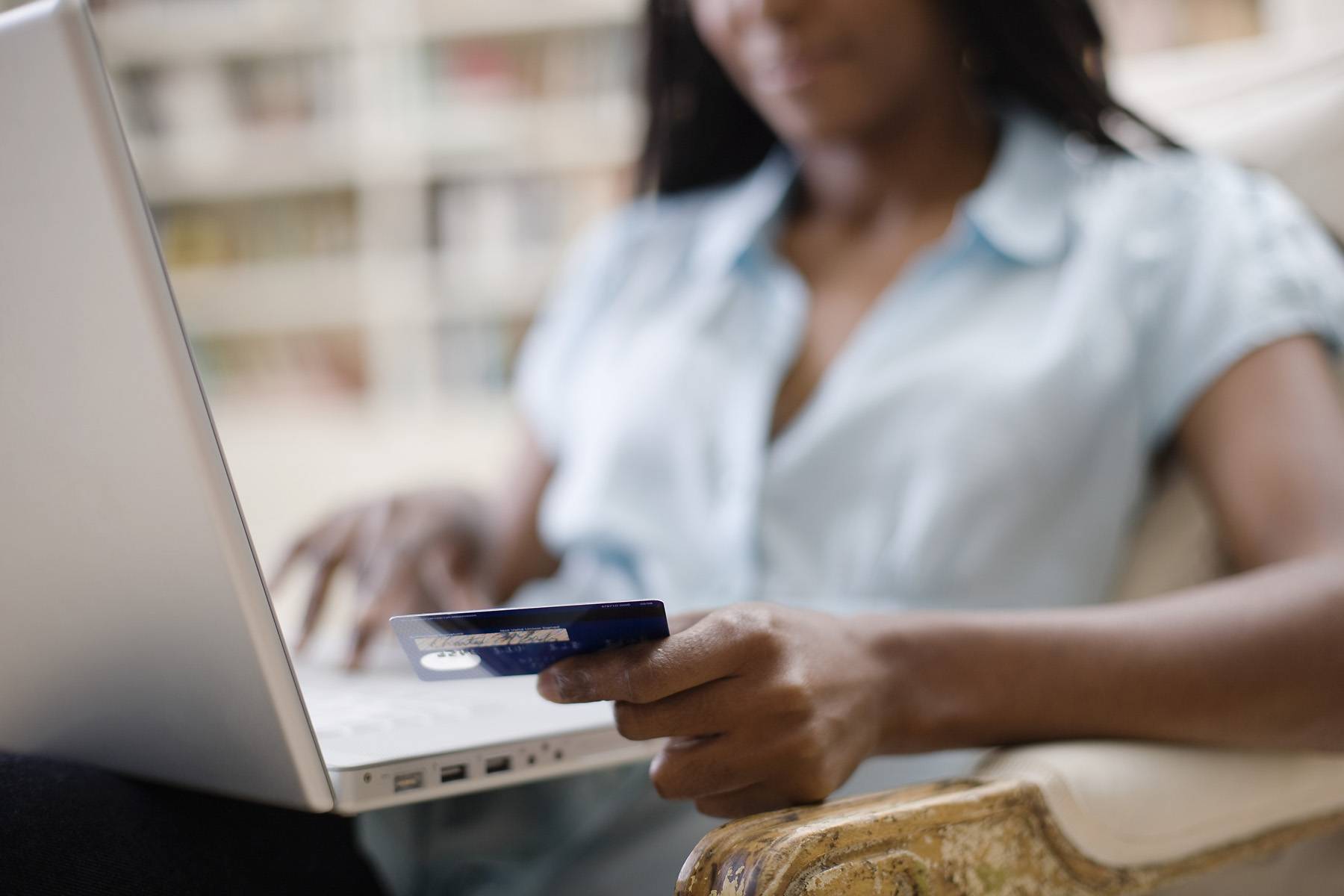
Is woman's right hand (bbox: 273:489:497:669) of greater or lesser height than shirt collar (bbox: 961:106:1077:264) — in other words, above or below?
below

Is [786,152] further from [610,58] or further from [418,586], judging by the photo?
[610,58]

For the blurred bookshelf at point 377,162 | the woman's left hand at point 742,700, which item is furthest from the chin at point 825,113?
the blurred bookshelf at point 377,162

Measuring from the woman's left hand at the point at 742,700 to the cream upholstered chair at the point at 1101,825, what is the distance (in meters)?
0.02

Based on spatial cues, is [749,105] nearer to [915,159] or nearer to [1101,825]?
[915,159]

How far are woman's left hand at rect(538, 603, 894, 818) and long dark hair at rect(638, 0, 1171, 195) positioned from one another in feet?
2.09

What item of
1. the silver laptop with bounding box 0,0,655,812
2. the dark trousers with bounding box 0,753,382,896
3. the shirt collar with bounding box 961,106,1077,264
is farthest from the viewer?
the shirt collar with bounding box 961,106,1077,264

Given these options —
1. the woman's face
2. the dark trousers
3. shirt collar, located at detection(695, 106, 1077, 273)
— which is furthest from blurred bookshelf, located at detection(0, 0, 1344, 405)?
the dark trousers

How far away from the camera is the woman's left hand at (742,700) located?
41 centimetres

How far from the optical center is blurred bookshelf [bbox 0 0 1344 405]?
8.64 ft

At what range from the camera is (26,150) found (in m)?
0.34

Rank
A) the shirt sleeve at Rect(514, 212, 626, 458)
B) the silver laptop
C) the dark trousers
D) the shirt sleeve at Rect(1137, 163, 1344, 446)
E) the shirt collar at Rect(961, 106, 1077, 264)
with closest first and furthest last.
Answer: the silver laptop, the dark trousers, the shirt sleeve at Rect(1137, 163, 1344, 446), the shirt collar at Rect(961, 106, 1077, 264), the shirt sleeve at Rect(514, 212, 626, 458)

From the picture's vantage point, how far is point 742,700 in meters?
0.43

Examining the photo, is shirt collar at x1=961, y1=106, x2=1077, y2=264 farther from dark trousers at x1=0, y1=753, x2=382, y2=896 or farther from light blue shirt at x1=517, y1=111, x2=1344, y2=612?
dark trousers at x1=0, y1=753, x2=382, y2=896

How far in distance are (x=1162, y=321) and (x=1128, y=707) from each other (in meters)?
0.35
